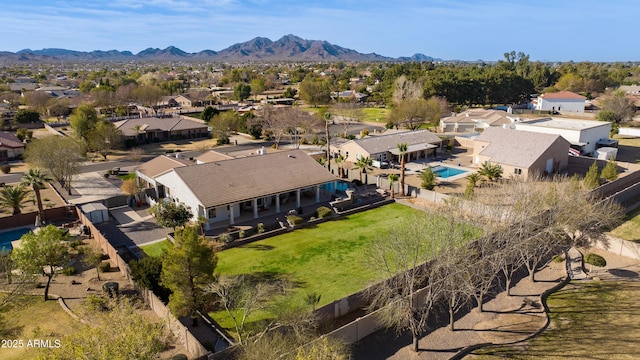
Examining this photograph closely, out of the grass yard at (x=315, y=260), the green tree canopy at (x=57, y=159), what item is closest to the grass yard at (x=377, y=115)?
the grass yard at (x=315, y=260)

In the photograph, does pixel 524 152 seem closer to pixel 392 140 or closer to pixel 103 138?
pixel 392 140

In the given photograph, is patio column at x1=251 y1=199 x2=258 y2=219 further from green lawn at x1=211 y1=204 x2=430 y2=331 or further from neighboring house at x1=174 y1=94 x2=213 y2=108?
neighboring house at x1=174 y1=94 x2=213 y2=108

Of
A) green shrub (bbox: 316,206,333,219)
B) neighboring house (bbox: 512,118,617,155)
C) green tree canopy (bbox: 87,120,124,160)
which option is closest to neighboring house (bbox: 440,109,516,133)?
neighboring house (bbox: 512,118,617,155)

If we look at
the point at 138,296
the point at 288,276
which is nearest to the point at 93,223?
the point at 138,296

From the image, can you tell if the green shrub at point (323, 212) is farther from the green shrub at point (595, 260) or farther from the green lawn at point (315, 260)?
the green shrub at point (595, 260)

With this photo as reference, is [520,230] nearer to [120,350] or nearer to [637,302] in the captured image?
[637,302]

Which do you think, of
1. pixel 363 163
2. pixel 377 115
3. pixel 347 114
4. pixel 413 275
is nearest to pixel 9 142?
pixel 363 163
